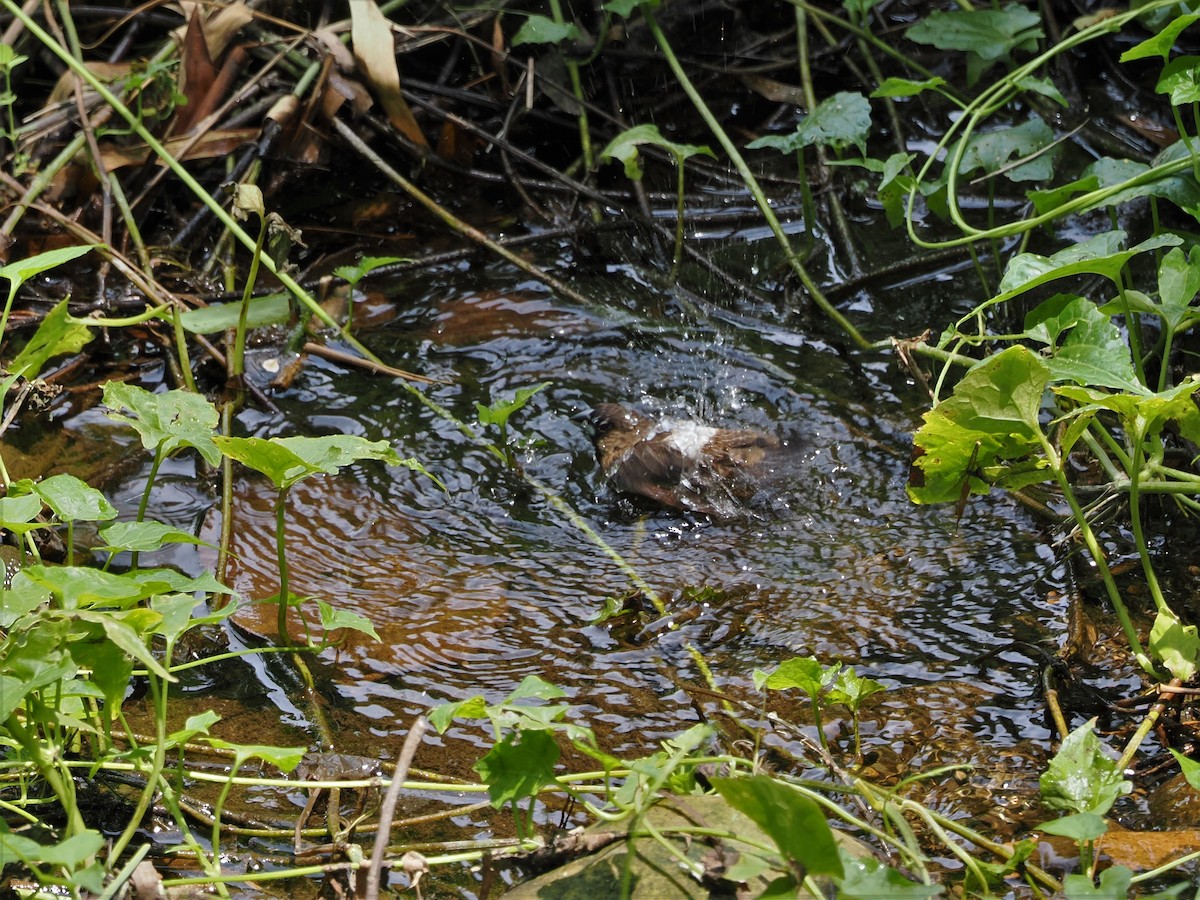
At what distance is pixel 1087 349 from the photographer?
1.88 meters

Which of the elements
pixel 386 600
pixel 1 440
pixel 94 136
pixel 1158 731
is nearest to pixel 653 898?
pixel 1158 731

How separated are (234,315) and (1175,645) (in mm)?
2506

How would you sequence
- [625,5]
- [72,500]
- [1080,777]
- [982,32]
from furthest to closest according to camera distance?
1. [625,5]
2. [982,32]
3. [72,500]
4. [1080,777]

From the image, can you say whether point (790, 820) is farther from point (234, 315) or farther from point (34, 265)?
point (234, 315)

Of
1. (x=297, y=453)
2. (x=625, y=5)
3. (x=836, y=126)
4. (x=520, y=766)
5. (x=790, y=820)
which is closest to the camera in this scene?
(x=790, y=820)

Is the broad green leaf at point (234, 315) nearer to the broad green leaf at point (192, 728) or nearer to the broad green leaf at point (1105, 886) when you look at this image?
the broad green leaf at point (192, 728)

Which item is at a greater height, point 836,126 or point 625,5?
point 625,5

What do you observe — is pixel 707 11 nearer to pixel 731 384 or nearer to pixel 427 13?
pixel 427 13

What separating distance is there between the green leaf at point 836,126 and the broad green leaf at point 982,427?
1.31m

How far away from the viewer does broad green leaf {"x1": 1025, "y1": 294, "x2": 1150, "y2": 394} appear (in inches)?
70.6

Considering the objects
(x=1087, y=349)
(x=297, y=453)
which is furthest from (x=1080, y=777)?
(x=297, y=453)

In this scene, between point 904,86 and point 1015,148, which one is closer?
point 904,86

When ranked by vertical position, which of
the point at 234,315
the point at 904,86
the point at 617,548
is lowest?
the point at 617,548

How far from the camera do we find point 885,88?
3084mm
